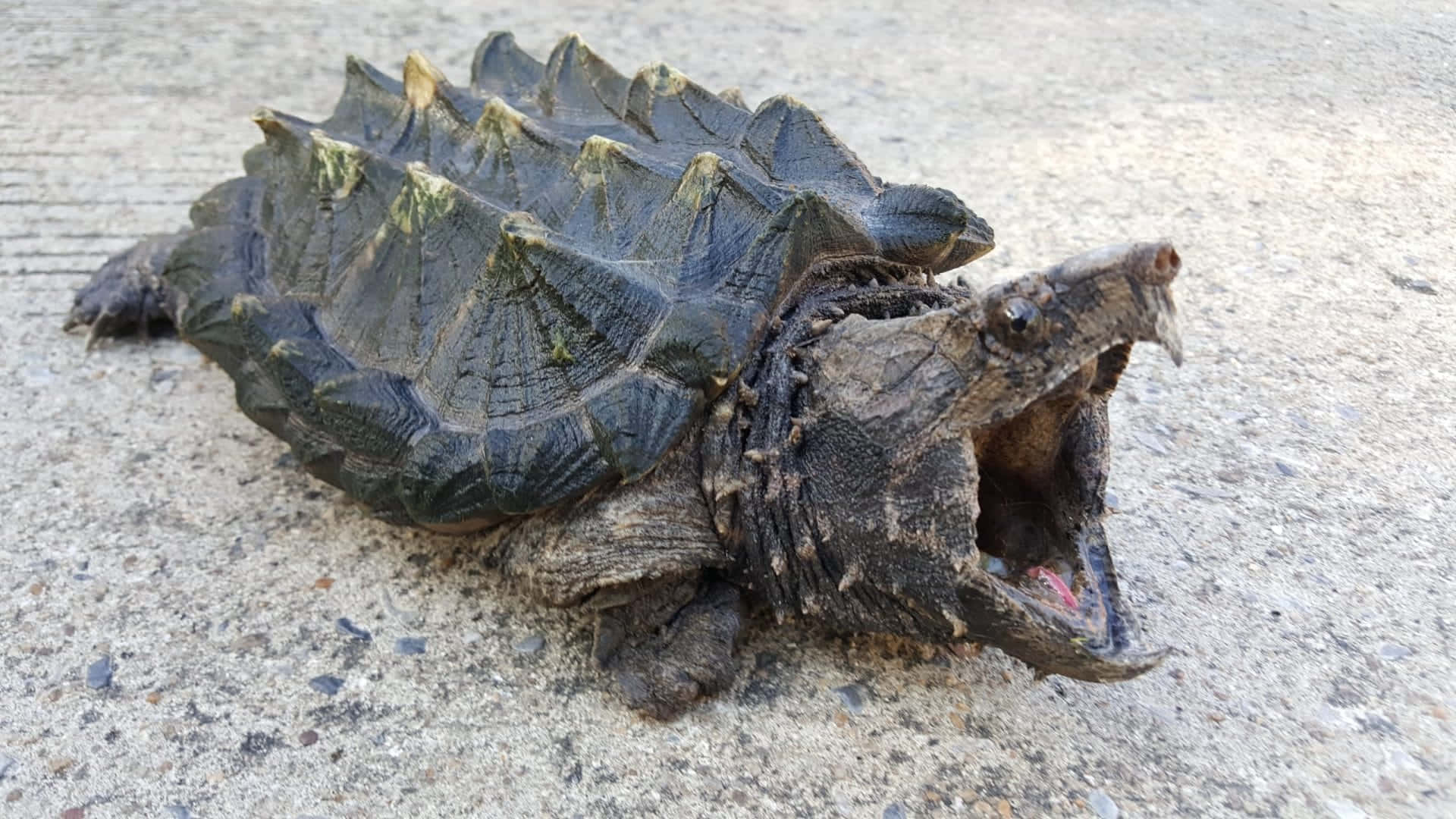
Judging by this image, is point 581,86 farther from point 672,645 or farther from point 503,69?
point 672,645

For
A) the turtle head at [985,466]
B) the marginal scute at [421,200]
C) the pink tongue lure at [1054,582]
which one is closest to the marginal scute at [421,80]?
the marginal scute at [421,200]

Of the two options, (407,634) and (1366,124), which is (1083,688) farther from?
(1366,124)

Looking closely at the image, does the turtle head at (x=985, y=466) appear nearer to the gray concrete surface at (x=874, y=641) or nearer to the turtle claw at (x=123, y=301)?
the gray concrete surface at (x=874, y=641)

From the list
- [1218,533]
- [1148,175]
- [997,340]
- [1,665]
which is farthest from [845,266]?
[1148,175]

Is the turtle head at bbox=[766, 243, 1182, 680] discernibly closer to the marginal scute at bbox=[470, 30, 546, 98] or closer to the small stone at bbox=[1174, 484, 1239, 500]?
the small stone at bbox=[1174, 484, 1239, 500]

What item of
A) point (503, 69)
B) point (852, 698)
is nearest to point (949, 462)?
point (852, 698)

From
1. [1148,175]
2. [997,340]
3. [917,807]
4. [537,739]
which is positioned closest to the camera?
[997,340]
